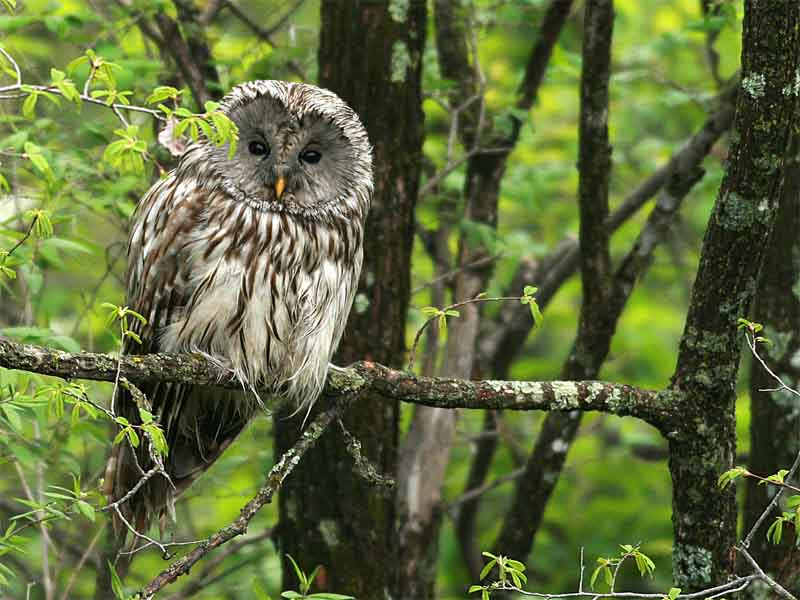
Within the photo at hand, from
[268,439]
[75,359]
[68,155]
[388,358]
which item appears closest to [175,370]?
[75,359]

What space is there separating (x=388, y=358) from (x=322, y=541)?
83cm

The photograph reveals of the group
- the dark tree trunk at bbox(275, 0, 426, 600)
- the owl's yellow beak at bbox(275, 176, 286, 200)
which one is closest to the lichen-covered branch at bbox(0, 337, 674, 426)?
the owl's yellow beak at bbox(275, 176, 286, 200)

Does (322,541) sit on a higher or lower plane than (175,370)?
lower

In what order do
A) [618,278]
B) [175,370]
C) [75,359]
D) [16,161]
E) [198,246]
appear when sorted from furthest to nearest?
[618,278]
[16,161]
[198,246]
[175,370]
[75,359]

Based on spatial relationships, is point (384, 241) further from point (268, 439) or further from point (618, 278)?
point (268, 439)

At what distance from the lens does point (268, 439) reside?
22.2ft

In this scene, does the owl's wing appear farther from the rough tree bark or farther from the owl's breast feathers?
the rough tree bark

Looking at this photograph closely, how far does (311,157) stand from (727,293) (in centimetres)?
179

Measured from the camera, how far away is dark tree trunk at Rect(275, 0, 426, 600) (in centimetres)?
509

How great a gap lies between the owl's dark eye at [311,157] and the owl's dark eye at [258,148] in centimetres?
15

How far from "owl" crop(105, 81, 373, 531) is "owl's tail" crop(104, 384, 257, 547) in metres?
0.01

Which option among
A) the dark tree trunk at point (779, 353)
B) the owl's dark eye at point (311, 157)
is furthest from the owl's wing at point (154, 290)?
the dark tree trunk at point (779, 353)

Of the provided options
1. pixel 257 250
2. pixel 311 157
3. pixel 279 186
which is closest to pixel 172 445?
pixel 257 250

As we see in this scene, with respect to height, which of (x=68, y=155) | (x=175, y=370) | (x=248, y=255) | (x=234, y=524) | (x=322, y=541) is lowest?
(x=322, y=541)
